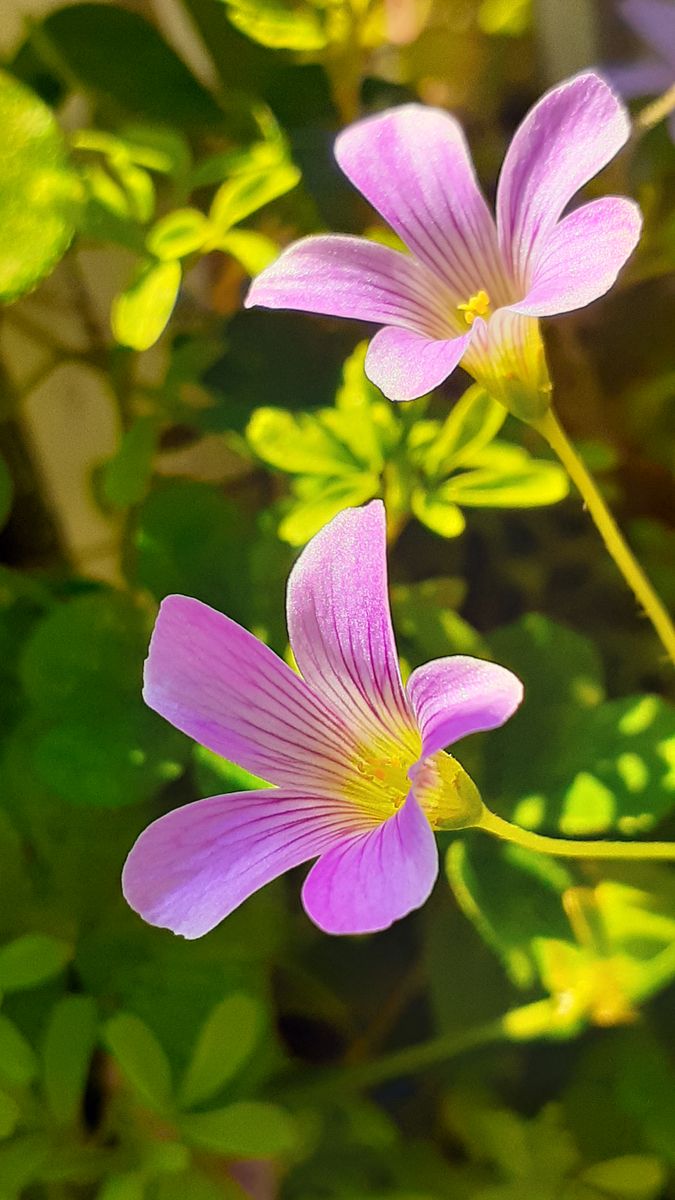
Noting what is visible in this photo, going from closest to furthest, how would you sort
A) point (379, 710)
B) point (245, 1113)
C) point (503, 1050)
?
point (379, 710) < point (245, 1113) < point (503, 1050)

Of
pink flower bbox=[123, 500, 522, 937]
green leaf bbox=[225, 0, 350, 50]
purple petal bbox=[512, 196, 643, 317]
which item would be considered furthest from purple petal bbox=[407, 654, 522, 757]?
green leaf bbox=[225, 0, 350, 50]

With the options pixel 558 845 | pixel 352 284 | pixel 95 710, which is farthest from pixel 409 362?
pixel 95 710

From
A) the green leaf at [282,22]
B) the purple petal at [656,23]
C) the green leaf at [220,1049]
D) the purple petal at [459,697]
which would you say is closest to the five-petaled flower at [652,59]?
the purple petal at [656,23]

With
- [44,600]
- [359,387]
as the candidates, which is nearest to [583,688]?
[359,387]

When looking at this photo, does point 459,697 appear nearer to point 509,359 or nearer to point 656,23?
point 509,359

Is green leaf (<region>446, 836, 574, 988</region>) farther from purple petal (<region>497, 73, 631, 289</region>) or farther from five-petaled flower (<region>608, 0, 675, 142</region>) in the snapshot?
five-petaled flower (<region>608, 0, 675, 142</region>)

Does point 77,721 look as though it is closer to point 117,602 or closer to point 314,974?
point 117,602

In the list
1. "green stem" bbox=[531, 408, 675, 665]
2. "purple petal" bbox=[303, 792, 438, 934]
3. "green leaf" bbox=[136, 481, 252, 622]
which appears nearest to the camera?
"purple petal" bbox=[303, 792, 438, 934]
